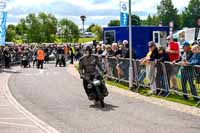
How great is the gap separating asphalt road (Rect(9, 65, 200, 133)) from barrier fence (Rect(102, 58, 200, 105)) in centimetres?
118

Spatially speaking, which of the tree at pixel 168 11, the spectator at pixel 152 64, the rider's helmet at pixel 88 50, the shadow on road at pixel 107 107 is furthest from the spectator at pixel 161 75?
the tree at pixel 168 11

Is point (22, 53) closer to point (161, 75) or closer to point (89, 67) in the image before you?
point (161, 75)

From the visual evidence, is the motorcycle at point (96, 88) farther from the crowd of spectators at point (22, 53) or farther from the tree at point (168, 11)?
the tree at point (168, 11)

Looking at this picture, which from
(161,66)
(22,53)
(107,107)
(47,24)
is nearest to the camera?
(107,107)

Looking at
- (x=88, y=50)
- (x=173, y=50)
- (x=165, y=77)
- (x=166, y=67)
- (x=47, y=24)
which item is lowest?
(x=165, y=77)

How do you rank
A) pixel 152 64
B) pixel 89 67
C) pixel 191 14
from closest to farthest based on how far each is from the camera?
pixel 89 67 → pixel 152 64 → pixel 191 14

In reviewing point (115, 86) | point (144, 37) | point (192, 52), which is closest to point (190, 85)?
point (192, 52)

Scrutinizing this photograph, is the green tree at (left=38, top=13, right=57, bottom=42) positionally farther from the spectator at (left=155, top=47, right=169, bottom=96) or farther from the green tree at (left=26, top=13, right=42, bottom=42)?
the spectator at (left=155, top=47, right=169, bottom=96)

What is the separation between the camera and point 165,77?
17.5m

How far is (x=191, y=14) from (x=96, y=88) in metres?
128

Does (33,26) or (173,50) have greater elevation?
(33,26)

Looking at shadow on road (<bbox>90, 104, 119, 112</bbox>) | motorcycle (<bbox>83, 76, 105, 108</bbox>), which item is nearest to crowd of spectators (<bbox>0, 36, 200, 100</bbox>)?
shadow on road (<bbox>90, 104, 119, 112</bbox>)

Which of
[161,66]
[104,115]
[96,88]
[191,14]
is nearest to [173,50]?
[161,66]

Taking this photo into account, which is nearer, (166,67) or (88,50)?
(88,50)
